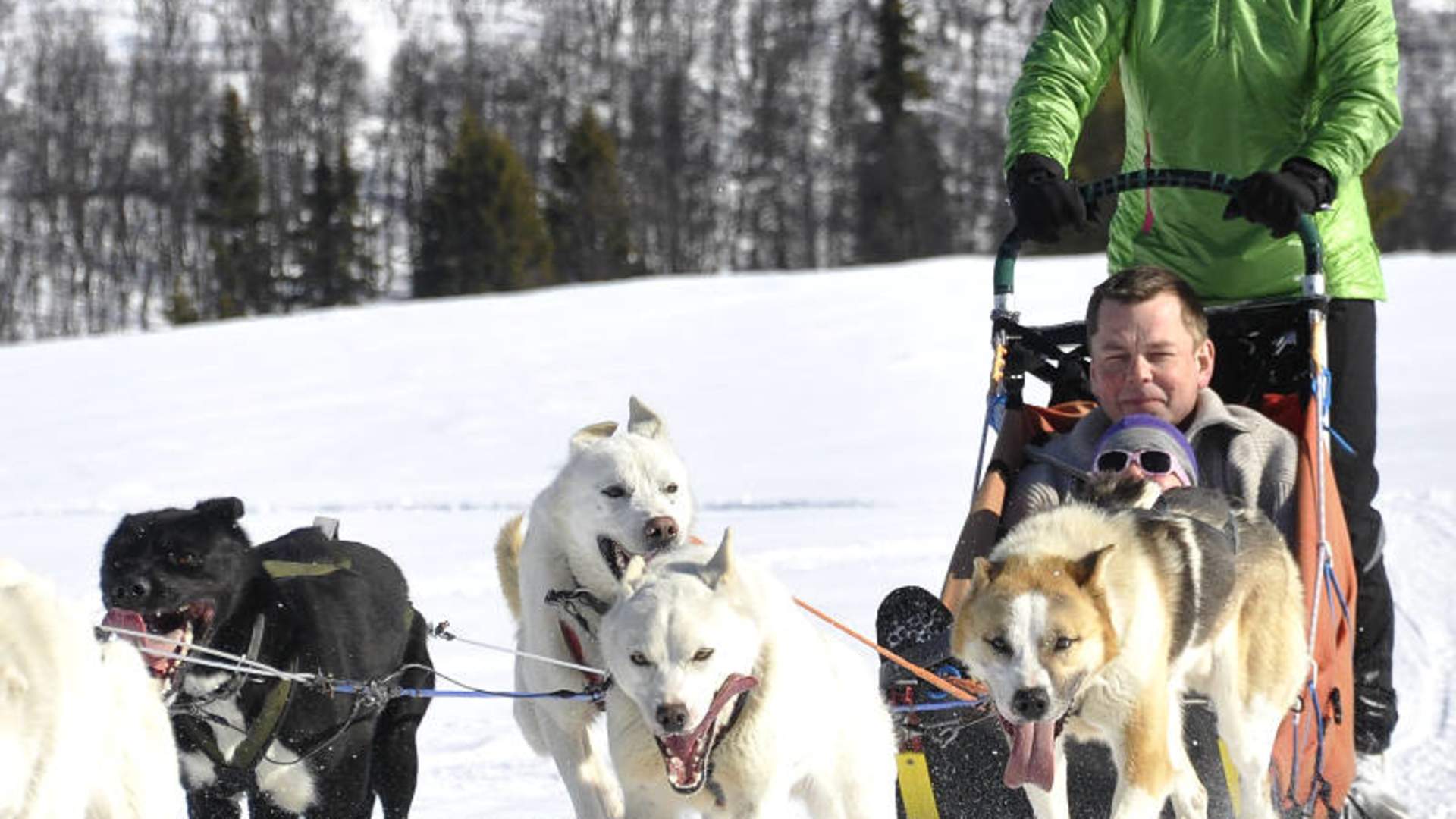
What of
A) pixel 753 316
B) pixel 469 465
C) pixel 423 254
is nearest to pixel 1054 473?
pixel 469 465

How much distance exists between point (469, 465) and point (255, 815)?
9.80m

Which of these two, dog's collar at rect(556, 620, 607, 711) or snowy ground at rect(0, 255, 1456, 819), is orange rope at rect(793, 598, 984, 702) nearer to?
dog's collar at rect(556, 620, 607, 711)

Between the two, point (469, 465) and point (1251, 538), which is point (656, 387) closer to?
point (469, 465)

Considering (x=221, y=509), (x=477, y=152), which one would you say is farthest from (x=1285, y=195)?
(x=477, y=152)

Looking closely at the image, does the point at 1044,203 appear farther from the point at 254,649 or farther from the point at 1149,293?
the point at 254,649

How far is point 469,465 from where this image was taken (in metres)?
13.7

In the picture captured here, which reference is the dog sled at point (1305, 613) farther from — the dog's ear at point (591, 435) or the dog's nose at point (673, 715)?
the dog's ear at point (591, 435)

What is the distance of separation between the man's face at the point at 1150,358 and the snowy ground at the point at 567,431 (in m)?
1.55

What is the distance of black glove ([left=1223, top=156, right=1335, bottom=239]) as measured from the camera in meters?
3.40

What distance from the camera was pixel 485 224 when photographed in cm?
4206

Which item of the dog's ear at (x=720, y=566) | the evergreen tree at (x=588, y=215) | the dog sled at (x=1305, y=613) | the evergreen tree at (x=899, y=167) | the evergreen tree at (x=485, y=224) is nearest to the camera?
the dog's ear at (x=720, y=566)

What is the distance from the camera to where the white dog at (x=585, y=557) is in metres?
3.57

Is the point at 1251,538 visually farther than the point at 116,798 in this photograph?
Yes

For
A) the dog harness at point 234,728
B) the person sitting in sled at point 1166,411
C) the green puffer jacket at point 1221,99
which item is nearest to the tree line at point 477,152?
the dog harness at point 234,728
